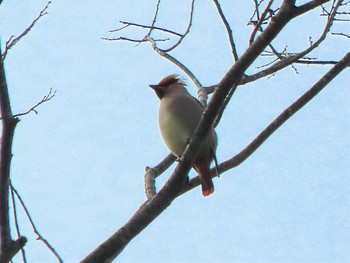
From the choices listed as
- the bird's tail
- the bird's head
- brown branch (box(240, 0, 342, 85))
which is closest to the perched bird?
the bird's tail

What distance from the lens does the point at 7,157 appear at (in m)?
2.63

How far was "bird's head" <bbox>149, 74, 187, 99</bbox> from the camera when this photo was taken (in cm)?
592

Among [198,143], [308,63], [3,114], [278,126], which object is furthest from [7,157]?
[308,63]

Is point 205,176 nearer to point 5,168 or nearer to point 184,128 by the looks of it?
point 184,128

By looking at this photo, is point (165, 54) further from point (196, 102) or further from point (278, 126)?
point (278, 126)

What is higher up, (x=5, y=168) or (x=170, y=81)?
(x=170, y=81)

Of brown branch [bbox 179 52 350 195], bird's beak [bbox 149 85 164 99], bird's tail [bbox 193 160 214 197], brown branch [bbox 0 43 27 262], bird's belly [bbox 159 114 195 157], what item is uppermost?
bird's beak [bbox 149 85 164 99]

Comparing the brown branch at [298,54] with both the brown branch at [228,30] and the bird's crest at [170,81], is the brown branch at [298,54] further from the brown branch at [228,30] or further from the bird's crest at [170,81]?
the bird's crest at [170,81]

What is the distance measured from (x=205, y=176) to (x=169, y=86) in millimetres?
1294

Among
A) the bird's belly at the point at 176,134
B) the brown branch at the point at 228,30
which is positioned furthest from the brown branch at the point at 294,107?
the bird's belly at the point at 176,134

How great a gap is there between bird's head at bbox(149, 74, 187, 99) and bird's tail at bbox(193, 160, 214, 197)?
1.04m

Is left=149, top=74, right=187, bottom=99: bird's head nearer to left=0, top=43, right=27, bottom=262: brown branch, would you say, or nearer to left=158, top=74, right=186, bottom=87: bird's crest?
left=158, top=74, right=186, bottom=87: bird's crest

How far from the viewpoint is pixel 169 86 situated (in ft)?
19.9

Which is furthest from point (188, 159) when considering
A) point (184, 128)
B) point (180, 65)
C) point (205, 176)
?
point (180, 65)
